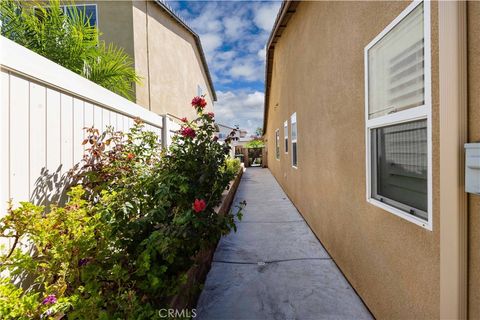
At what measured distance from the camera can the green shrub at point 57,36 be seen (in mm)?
2631

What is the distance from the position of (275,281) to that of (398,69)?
2564mm

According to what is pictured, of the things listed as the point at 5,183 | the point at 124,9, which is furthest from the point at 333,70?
the point at 124,9

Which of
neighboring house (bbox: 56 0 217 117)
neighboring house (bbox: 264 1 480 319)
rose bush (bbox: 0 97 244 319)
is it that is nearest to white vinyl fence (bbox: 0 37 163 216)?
rose bush (bbox: 0 97 244 319)

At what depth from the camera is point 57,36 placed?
2.84 m

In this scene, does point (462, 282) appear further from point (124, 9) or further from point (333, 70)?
point (124, 9)

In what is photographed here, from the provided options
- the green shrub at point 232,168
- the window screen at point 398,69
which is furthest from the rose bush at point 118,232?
the window screen at point 398,69

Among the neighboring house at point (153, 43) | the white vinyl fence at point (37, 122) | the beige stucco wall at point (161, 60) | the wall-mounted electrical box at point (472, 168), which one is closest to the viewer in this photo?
the wall-mounted electrical box at point (472, 168)

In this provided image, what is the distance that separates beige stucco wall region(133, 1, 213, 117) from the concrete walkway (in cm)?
459

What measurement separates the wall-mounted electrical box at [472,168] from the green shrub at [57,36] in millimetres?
3801

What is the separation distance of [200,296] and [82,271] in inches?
58.9

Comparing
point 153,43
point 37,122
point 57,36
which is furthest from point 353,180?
point 153,43

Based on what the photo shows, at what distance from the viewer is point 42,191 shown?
1.70 m

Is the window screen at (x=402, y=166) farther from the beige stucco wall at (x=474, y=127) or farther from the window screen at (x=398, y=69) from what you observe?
the beige stucco wall at (x=474, y=127)

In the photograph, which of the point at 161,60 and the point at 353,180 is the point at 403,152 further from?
the point at 161,60
